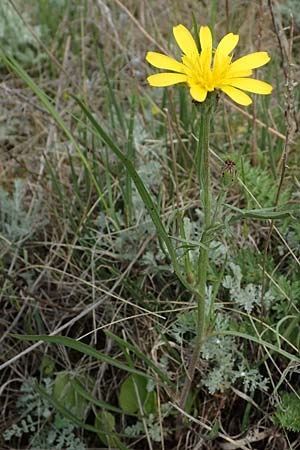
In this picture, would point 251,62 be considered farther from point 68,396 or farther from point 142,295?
point 68,396

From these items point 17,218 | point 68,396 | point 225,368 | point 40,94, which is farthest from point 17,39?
point 225,368

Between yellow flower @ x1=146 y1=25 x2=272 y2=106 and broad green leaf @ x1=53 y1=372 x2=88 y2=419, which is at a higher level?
yellow flower @ x1=146 y1=25 x2=272 y2=106

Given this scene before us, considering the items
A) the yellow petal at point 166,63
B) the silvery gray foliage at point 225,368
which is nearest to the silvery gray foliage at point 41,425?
the silvery gray foliage at point 225,368

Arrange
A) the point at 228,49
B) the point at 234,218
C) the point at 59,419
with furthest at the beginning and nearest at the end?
the point at 59,419 → the point at 228,49 → the point at 234,218

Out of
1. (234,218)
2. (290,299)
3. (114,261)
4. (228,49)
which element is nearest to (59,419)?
(114,261)

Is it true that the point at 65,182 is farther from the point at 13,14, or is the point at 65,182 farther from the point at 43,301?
the point at 13,14

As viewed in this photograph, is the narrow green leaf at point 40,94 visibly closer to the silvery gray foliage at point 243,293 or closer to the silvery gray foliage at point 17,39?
the silvery gray foliage at point 243,293

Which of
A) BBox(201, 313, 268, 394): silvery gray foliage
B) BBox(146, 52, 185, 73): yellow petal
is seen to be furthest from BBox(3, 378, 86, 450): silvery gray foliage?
BBox(146, 52, 185, 73): yellow petal

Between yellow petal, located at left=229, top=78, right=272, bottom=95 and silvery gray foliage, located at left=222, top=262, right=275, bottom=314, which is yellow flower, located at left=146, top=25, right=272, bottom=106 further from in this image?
silvery gray foliage, located at left=222, top=262, right=275, bottom=314

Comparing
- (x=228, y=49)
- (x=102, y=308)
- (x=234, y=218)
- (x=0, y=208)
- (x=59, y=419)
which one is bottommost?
(x=59, y=419)
